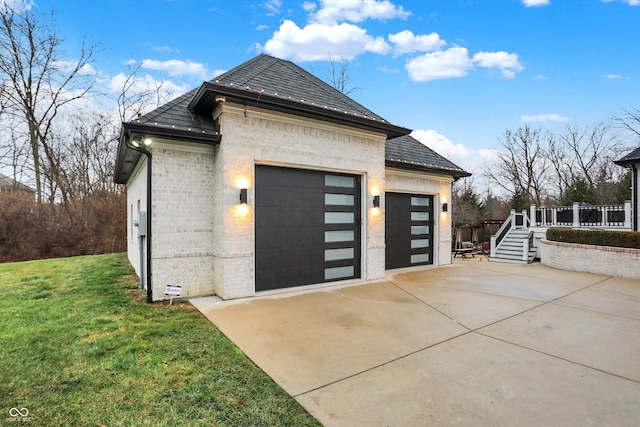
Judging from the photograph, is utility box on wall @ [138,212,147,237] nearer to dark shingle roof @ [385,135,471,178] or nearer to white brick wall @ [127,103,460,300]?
white brick wall @ [127,103,460,300]

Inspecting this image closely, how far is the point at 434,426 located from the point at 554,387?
59.8 inches

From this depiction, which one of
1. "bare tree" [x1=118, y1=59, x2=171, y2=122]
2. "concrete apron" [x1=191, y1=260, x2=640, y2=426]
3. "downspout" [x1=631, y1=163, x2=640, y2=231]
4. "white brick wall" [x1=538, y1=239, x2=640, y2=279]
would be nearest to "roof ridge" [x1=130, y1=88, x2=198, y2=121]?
"concrete apron" [x1=191, y1=260, x2=640, y2=426]

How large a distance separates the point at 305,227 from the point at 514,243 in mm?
11170

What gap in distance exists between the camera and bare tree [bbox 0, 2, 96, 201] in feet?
49.0

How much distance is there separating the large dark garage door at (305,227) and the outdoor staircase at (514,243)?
829 centimetres

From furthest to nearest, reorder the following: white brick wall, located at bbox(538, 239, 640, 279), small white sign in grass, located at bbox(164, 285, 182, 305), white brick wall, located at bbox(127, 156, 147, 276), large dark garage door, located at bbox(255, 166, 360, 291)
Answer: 1. white brick wall, located at bbox(538, 239, 640, 279)
2. white brick wall, located at bbox(127, 156, 147, 276)
3. large dark garage door, located at bbox(255, 166, 360, 291)
4. small white sign in grass, located at bbox(164, 285, 182, 305)

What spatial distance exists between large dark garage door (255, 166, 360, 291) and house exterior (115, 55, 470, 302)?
3 centimetres

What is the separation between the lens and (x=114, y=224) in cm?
A: 1596

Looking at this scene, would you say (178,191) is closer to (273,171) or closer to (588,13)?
(273,171)

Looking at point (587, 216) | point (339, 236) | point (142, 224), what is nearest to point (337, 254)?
point (339, 236)

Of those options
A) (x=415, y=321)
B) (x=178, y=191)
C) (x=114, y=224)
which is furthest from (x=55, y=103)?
(x=415, y=321)

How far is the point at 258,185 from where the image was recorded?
6672 millimetres

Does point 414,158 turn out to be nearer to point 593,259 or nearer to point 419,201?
point 419,201

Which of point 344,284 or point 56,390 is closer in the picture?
point 56,390
